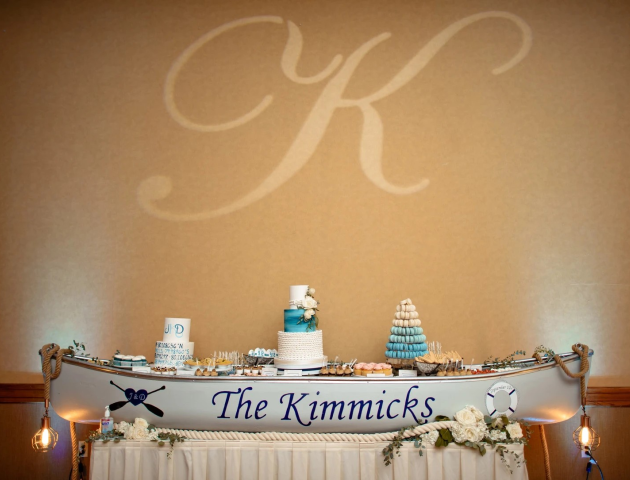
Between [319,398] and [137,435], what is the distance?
1.04 metres

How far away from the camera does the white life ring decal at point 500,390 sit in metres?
2.86

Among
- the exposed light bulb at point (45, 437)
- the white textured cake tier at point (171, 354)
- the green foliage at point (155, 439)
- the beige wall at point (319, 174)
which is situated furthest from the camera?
the beige wall at point (319, 174)

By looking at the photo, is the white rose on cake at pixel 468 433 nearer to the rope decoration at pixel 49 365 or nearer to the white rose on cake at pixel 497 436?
the white rose on cake at pixel 497 436

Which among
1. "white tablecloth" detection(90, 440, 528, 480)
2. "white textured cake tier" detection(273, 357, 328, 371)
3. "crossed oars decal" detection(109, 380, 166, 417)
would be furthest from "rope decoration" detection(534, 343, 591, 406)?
"crossed oars decal" detection(109, 380, 166, 417)

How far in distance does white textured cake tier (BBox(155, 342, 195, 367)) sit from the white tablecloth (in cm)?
59

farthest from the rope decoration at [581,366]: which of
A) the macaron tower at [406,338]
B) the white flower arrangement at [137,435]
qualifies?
the white flower arrangement at [137,435]

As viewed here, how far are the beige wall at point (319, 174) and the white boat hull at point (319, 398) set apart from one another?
78 centimetres

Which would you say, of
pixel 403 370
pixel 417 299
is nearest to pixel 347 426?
pixel 403 370

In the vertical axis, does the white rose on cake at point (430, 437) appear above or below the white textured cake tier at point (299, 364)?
below

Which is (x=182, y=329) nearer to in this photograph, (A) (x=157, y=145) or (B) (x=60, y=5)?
(A) (x=157, y=145)

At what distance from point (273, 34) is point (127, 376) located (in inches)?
112

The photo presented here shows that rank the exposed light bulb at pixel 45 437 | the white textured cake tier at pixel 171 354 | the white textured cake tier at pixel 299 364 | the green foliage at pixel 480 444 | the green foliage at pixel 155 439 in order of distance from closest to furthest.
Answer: the green foliage at pixel 480 444, the green foliage at pixel 155 439, the exposed light bulb at pixel 45 437, the white textured cake tier at pixel 299 364, the white textured cake tier at pixel 171 354

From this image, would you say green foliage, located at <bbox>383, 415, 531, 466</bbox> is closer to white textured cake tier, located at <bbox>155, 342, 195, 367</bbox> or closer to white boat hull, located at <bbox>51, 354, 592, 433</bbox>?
white boat hull, located at <bbox>51, 354, 592, 433</bbox>

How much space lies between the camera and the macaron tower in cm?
314
